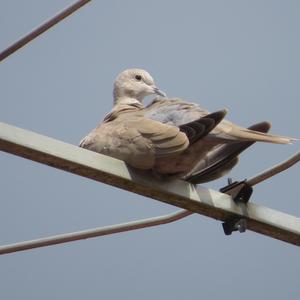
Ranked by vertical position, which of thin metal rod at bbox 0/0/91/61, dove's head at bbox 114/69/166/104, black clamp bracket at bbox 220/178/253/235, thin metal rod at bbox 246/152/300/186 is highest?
dove's head at bbox 114/69/166/104

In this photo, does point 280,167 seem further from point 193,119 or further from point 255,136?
point 193,119

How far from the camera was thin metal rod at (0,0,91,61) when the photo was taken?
3.50 m

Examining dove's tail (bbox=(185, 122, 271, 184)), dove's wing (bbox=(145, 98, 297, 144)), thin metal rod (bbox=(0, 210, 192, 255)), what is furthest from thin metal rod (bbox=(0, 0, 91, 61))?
dove's tail (bbox=(185, 122, 271, 184))

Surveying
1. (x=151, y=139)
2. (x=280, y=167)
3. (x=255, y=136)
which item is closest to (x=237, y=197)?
(x=280, y=167)

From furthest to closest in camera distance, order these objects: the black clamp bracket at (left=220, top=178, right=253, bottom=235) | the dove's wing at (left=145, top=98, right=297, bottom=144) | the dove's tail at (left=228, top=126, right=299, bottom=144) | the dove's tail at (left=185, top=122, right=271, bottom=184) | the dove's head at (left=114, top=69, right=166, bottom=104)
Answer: the dove's head at (left=114, top=69, right=166, bottom=104)
the dove's tail at (left=185, top=122, right=271, bottom=184)
the dove's wing at (left=145, top=98, right=297, bottom=144)
the dove's tail at (left=228, top=126, right=299, bottom=144)
the black clamp bracket at (left=220, top=178, right=253, bottom=235)

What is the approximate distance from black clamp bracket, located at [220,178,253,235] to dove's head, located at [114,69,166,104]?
245 centimetres

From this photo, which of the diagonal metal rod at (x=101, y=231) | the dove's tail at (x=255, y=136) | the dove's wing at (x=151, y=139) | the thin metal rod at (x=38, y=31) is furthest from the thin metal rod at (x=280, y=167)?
the thin metal rod at (x=38, y=31)

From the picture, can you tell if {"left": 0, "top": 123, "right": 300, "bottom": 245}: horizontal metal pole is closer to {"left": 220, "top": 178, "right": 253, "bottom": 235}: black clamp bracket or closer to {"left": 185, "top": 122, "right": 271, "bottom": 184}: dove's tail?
{"left": 220, "top": 178, "right": 253, "bottom": 235}: black clamp bracket

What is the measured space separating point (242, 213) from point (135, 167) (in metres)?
0.50

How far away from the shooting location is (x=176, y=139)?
4.12m

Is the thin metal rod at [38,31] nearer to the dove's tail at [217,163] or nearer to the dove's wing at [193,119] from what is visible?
the dove's wing at [193,119]

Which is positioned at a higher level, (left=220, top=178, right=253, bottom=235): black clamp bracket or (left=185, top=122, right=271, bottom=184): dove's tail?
(left=185, top=122, right=271, bottom=184): dove's tail

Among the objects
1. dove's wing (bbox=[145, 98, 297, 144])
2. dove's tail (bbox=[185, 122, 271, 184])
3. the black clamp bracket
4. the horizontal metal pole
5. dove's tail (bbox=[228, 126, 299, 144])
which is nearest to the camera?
the horizontal metal pole

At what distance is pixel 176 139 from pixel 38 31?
92 centimetres
